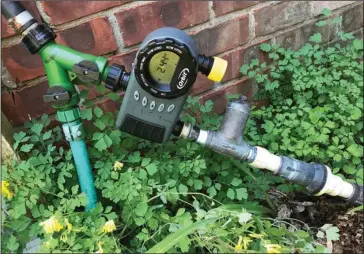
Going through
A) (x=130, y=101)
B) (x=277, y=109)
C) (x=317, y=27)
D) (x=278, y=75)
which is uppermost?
(x=317, y=27)

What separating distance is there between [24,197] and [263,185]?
26.4 inches

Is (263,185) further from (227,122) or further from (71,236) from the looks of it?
(71,236)

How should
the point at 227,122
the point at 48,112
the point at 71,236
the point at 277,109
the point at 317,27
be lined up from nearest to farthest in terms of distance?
the point at 71,236
the point at 227,122
the point at 48,112
the point at 277,109
the point at 317,27

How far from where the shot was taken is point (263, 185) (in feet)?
3.98

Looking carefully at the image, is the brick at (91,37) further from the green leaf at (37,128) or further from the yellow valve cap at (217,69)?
the yellow valve cap at (217,69)

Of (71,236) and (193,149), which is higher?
(193,149)

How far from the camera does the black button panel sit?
3.22 ft

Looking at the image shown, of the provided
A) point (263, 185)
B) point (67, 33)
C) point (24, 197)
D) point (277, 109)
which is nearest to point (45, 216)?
point (24, 197)

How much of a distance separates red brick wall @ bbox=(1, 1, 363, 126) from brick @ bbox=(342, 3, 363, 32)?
0.14 feet

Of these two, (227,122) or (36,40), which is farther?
(227,122)

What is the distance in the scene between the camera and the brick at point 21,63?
104 centimetres

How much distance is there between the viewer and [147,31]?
3.84 ft

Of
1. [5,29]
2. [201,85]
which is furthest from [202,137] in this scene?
[5,29]

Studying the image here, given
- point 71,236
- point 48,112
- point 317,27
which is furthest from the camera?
point 317,27
